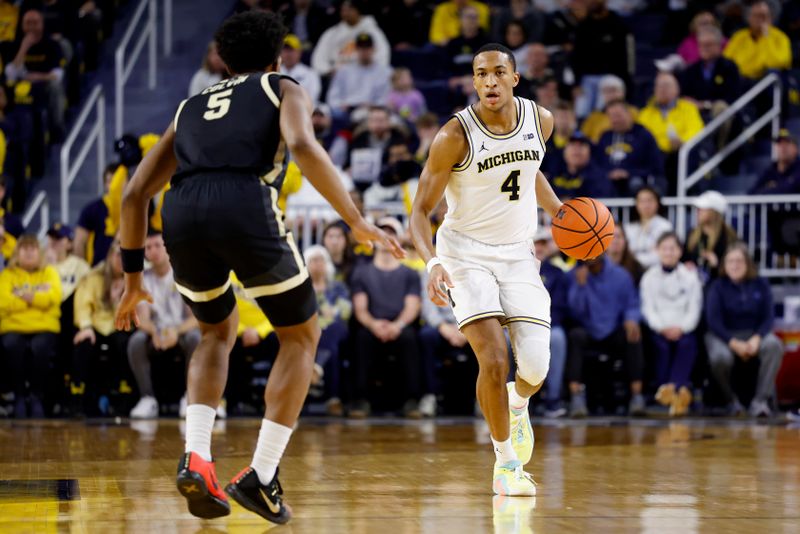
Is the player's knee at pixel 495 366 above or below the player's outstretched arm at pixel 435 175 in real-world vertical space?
below

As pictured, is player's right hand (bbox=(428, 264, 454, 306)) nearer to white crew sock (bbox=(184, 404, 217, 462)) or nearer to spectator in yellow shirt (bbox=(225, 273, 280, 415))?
white crew sock (bbox=(184, 404, 217, 462))

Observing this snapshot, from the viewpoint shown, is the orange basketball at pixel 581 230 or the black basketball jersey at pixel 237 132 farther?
the orange basketball at pixel 581 230

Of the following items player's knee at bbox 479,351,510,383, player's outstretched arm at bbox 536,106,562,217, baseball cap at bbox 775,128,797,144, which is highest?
baseball cap at bbox 775,128,797,144

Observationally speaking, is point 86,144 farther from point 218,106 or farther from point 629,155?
point 218,106

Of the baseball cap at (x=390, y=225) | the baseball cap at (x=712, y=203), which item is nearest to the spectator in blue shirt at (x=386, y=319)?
the baseball cap at (x=390, y=225)

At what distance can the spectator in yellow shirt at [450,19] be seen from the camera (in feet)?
50.2

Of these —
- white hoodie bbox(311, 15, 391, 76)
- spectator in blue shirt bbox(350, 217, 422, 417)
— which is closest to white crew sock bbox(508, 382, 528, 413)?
spectator in blue shirt bbox(350, 217, 422, 417)

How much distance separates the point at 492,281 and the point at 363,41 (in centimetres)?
895

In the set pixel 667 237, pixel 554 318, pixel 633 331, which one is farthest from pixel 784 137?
pixel 554 318

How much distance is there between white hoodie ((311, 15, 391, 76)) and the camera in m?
14.9

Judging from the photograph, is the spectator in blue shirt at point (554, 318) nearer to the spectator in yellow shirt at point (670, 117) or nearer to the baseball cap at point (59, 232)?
the spectator in yellow shirt at point (670, 117)

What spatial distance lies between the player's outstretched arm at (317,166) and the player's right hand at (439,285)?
935mm

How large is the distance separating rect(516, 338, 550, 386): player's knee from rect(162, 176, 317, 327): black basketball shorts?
1468 millimetres

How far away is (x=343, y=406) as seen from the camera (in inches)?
436
